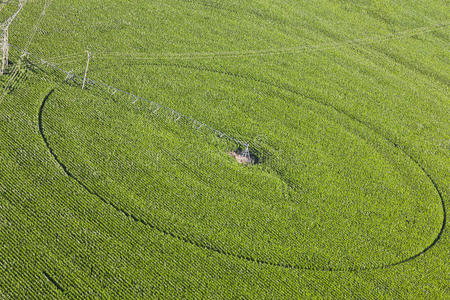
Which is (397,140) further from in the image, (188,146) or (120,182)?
(120,182)

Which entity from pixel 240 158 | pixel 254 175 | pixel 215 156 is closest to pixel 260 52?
pixel 240 158

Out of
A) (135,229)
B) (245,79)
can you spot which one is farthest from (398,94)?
(135,229)

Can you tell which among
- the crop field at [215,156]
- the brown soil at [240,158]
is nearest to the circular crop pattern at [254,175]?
the crop field at [215,156]

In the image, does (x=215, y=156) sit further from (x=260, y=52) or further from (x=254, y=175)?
(x=260, y=52)

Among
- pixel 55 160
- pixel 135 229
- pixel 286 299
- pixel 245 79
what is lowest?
pixel 286 299

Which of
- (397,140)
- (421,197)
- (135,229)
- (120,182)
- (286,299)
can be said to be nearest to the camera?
(286,299)
